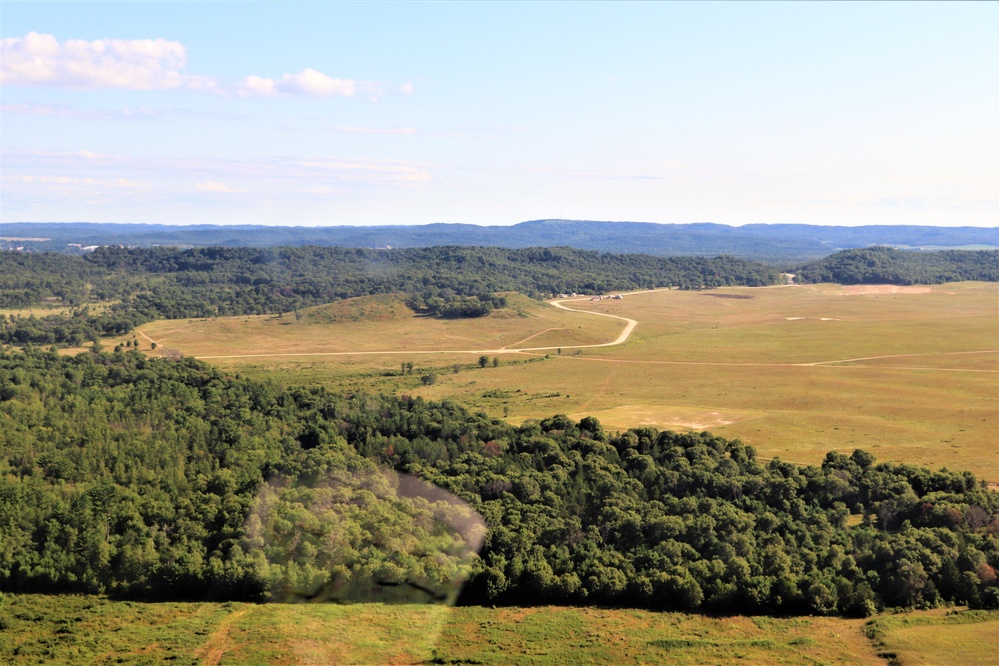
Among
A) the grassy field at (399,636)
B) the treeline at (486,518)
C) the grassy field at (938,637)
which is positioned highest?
the treeline at (486,518)

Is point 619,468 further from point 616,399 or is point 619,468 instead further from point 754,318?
point 754,318

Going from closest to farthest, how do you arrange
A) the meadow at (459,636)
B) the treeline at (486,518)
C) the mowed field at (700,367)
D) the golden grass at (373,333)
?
1. the meadow at (459,636)
2. the treeline at (486,518)
3. the mowed field at (700,367)
4. the golden grass at (373,333)

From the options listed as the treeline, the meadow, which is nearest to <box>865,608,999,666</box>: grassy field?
the meadow

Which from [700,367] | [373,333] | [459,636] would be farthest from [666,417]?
[373,333]

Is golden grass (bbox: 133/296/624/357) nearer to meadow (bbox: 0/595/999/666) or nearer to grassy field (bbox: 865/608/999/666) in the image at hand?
meadow (bbox: 0/595/999/666)

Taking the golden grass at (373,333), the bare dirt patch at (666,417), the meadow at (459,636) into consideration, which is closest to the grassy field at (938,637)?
the meadow at (459,636)

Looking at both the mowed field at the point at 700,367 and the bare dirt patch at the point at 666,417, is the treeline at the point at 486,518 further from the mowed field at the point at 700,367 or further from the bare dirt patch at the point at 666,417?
the mowed field at the point at 700,367

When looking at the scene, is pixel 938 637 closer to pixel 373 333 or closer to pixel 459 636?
pixel 459 636

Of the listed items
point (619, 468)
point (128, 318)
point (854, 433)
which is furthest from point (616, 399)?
point (128, 318)
